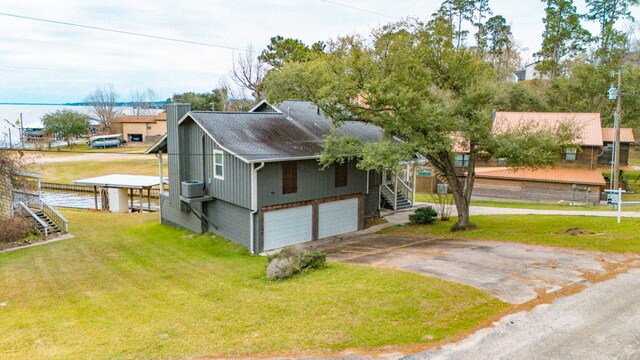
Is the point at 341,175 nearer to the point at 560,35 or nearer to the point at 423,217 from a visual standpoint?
the point at 423,217

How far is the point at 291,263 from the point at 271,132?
338 inches

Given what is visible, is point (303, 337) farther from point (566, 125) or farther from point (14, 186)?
point (14, 186)

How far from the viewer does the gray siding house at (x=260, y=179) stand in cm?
1800

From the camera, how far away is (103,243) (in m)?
20.4

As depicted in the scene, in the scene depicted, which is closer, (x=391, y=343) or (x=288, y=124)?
(x=391, y=343)

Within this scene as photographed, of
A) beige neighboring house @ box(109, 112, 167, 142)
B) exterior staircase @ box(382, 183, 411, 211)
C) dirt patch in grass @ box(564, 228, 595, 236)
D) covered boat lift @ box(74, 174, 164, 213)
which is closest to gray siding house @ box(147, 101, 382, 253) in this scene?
exterior staircase @ box(382, 183, 411, 211)

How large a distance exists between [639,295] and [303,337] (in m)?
7.78

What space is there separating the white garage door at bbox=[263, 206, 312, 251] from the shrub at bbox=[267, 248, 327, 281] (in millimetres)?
4485

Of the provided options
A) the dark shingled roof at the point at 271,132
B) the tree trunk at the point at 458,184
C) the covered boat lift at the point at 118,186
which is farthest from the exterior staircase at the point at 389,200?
the covered boat lift at the point at 118,186

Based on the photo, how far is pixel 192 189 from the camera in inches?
770

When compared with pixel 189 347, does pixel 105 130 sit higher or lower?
higher

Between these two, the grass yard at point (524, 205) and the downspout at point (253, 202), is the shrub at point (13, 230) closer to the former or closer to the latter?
the downspout at point (253, 202)

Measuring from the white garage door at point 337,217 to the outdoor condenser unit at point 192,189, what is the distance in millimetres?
5280

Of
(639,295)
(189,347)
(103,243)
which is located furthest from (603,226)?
(103,243)
